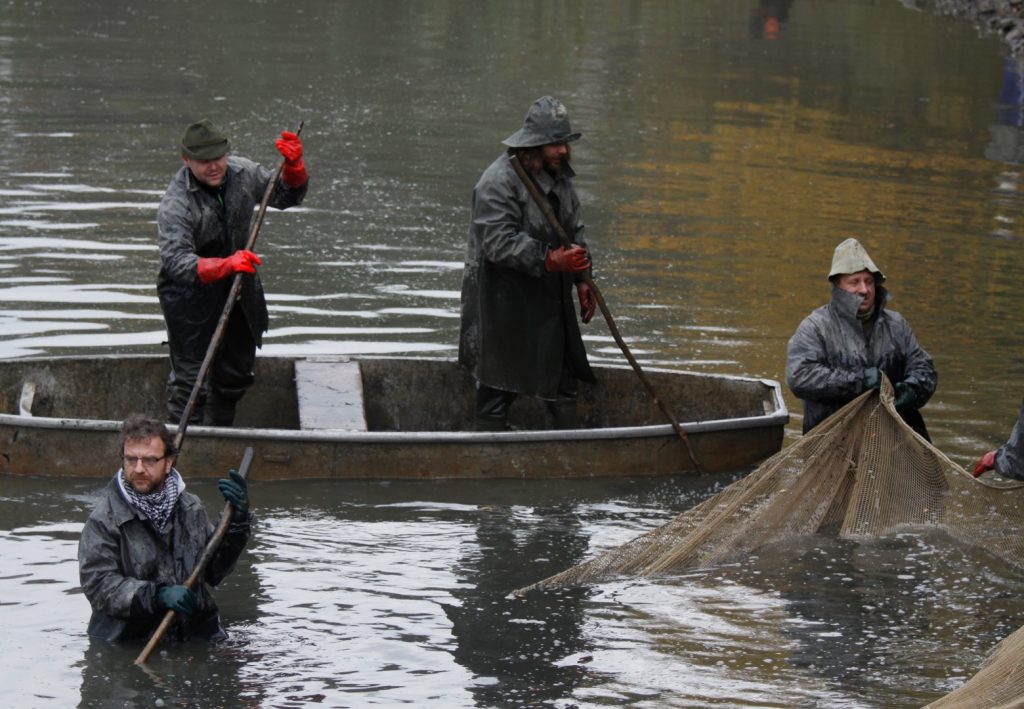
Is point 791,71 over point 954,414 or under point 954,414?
over

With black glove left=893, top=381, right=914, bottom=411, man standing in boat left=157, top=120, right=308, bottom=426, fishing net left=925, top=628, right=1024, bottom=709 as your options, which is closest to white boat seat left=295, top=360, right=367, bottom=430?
man standing in boat left=157, top=120, right=308, bottom=426

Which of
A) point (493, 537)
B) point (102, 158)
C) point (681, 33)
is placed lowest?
point (493, 537)

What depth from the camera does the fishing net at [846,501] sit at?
8531mm

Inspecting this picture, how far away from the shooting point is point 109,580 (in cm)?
695

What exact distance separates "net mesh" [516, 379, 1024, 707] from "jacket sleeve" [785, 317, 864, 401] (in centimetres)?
21

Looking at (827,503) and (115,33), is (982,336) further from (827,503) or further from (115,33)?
(115,33)

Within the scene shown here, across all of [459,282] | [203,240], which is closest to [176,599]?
[203,240]

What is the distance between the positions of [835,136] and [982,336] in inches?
421

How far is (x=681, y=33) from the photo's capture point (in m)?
37.5

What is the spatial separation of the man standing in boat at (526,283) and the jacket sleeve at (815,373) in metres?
1.28

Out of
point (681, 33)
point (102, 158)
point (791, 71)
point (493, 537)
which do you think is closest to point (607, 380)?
point (493, 537)

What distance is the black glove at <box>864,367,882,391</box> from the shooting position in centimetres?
888

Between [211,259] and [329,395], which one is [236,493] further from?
[329,395]

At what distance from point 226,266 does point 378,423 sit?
218 centimetres
